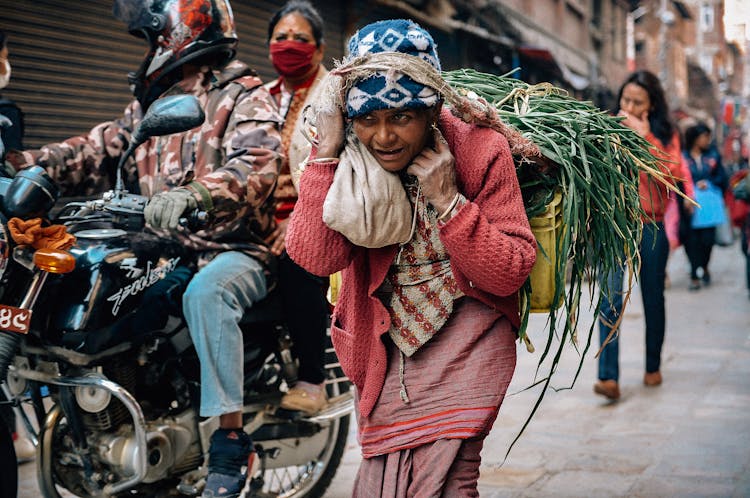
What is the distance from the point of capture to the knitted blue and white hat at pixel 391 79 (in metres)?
2.26

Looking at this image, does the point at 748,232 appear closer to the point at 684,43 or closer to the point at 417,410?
the point at 417,410

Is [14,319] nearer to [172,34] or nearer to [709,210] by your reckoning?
[172,34]

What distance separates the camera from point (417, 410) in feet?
8.30

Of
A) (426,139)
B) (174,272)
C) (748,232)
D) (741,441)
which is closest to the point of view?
(426,139)

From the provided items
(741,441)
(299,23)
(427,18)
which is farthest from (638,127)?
(427,18)

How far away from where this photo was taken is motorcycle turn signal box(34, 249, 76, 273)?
107 inches

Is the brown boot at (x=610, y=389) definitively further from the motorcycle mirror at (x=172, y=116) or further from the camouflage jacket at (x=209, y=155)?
the motorcycle mirror at (x=172, y=116)

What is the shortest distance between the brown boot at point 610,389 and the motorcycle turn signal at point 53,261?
4.02 metres

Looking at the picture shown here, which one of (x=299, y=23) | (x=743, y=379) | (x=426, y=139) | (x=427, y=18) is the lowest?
(x=743, y=379)

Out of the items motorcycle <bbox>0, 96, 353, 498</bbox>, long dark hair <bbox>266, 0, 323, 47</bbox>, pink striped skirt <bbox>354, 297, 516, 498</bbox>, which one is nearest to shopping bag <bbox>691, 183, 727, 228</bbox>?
long dark hair <bbox>266, 0, 323, 47</bbox>

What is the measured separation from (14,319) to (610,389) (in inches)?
162

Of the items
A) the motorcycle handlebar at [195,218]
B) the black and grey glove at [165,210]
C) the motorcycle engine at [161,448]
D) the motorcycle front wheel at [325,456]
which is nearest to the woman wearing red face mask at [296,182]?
the motorcycle front wheel at [325,456]

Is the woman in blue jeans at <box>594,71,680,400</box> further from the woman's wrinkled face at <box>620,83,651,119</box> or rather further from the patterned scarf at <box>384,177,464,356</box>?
the patterned scarf at <box>384,177,464,356</box>

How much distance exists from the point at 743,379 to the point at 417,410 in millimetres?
4766
